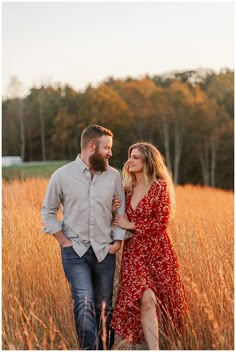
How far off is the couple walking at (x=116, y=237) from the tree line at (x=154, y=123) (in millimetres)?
35331

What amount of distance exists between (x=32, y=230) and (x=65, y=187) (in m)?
1.92

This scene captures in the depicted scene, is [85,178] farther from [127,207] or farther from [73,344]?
[73,344]

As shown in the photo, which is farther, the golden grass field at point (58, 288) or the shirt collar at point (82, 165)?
the shirt collar at point (82, 165)

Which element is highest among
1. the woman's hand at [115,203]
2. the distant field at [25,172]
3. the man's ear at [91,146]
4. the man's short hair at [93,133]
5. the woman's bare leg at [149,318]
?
Answer: the man's short hair at [93,133]

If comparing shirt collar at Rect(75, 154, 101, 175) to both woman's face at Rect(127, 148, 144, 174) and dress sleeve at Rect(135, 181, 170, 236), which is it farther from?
dress sleeve at Rect(135, 181, 170, 236)

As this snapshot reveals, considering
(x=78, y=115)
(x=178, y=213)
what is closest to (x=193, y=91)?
(x=78, y=115)

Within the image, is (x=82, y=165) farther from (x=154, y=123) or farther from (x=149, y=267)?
(x=154, y=123)

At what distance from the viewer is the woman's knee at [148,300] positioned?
4.58m

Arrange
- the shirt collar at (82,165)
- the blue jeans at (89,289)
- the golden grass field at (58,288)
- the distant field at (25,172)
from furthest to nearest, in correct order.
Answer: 1. the distant field at (25,172)
2. the shirt collar at (82,165)
3. the golden grass field at (58,288)
4. the blue jeans at (89,289)

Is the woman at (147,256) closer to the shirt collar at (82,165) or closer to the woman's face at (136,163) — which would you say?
the woman's face at (136,163)

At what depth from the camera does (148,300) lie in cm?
459

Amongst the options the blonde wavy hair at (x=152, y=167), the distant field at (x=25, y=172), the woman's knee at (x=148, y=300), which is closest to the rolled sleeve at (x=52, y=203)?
the blonde wavy hair at (x=152, y=167)

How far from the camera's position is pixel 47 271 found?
573 centimetres

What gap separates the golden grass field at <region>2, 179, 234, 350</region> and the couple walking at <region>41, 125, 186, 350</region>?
0.22 metres
